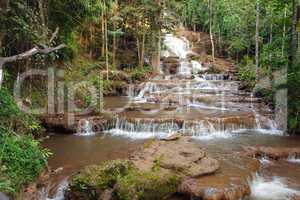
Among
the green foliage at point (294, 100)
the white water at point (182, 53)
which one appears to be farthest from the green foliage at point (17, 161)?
the white water at point (182, 53)

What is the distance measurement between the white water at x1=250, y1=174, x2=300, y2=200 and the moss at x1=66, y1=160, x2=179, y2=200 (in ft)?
5.43

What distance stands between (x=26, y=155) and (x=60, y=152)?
9.23ft

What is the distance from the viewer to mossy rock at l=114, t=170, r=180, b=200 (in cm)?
597

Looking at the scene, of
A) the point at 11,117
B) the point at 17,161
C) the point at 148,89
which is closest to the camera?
the point at 17,161

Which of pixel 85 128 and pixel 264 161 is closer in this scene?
pixel 264 161

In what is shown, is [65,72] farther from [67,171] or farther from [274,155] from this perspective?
[274,155]

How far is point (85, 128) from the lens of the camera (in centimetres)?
1166

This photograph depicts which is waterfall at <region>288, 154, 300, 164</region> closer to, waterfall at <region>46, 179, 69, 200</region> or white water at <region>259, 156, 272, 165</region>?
white water at <region>259, 156, 272, 165</region>

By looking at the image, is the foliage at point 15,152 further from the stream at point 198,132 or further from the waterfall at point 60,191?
the stream at point 198,132

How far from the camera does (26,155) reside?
6.65 m

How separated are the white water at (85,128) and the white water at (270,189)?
19.6ft

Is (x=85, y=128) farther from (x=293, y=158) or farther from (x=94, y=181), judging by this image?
(x=293, y=158)

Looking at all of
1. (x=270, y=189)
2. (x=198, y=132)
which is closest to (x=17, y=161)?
(x=270, y=189)

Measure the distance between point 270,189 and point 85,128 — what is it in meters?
6.60
